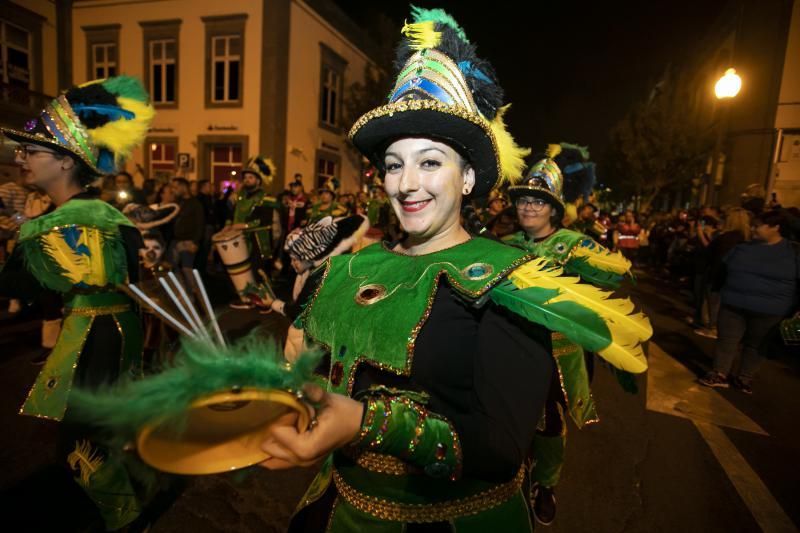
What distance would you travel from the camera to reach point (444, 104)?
1567 mm

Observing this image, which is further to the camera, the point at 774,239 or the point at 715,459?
the point at 774,239

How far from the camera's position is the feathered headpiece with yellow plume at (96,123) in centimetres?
278

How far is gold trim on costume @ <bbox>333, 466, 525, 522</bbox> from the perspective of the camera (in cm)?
145

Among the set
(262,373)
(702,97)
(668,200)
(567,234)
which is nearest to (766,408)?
(567,234)

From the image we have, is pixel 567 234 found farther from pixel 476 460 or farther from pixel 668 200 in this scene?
pixel 668 200

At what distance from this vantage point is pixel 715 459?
417 cm

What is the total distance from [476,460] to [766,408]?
→ 19.8ft

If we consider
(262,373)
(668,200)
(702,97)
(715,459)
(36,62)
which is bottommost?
(715,459)

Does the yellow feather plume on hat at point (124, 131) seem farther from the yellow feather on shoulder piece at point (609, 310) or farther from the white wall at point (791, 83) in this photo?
the white wall at point (791, 83)

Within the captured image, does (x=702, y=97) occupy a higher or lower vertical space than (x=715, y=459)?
higher

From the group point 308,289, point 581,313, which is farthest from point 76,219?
point 581,313

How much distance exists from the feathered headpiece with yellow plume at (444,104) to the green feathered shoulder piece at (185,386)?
1.02 metres

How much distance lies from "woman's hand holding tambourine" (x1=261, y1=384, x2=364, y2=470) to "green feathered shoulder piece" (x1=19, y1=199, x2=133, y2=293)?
7.77 feet

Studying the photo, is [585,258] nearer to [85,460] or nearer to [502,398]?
[502,398]
